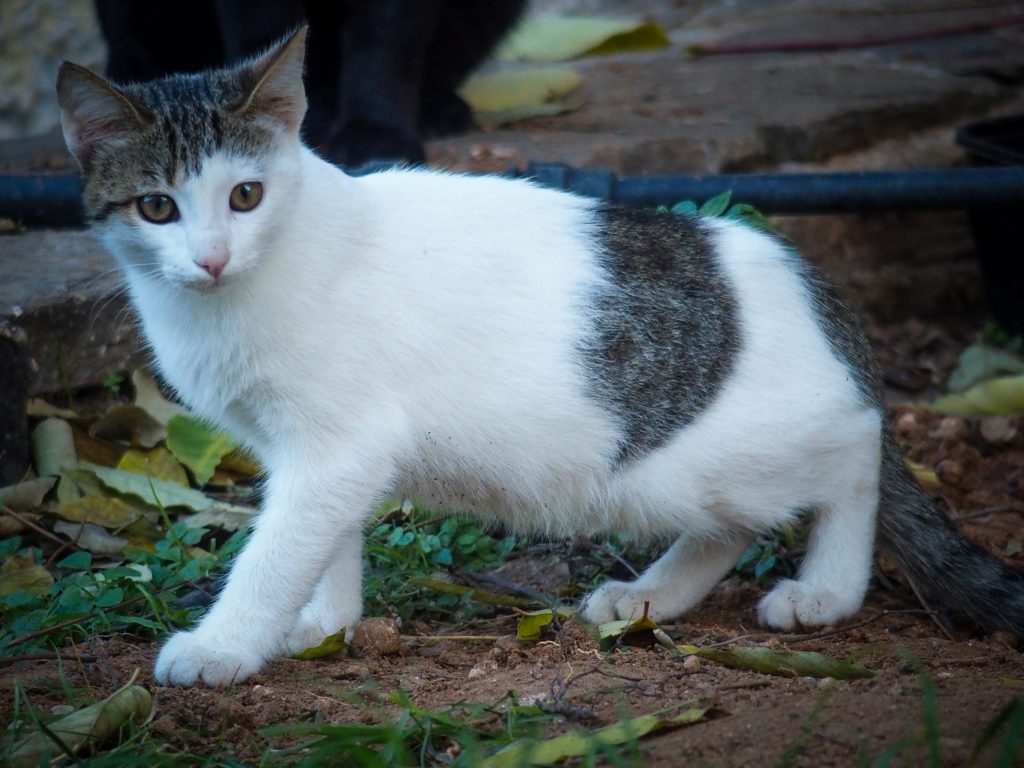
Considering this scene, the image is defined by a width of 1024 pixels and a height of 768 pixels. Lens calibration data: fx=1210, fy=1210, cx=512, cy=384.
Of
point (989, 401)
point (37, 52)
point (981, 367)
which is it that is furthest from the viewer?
point (37, 52)

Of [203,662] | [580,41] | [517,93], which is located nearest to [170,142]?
[203,662]

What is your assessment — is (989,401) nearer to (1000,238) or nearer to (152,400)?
(1000,238)

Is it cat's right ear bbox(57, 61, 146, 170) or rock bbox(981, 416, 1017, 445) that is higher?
cat's right ear bbox(57, 61, 146, 170)

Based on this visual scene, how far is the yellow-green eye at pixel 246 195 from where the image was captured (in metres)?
2.19

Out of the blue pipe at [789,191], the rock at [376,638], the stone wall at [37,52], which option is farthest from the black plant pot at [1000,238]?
the stone wall at [37,52]

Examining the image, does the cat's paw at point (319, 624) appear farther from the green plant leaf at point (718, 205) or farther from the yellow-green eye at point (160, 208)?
the green plant leaf at point (718, 205)

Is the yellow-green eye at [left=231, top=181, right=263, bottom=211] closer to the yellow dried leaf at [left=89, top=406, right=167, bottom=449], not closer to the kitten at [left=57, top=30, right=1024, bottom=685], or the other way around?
the kitten at [left=57, top=30, right=1024, bottom=685]

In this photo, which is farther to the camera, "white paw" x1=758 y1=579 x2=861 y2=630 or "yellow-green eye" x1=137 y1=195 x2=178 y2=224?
"white paw" x1=758 y1=579 x2=861 y2=630

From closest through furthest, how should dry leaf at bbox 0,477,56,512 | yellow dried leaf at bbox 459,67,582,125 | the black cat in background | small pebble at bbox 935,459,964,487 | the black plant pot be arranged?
1. dry leaf at bbox 0,477,56,512
2. small pebble at bbox 935,459,964,487
3. the black cat in background
4. the black plant pot
5. yellow dried leaf at bbox 459,67,582,125

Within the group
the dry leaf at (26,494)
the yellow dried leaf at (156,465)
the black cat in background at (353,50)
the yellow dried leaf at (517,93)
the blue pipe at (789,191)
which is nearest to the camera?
the dry leaf at (26,494)

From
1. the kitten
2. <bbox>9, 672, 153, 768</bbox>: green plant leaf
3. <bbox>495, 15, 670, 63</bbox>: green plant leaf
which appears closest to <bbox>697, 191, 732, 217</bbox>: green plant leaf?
the kitten

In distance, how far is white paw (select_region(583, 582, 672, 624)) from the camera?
2.59 metres

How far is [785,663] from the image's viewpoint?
7.29 feet

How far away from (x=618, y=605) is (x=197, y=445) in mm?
1332
